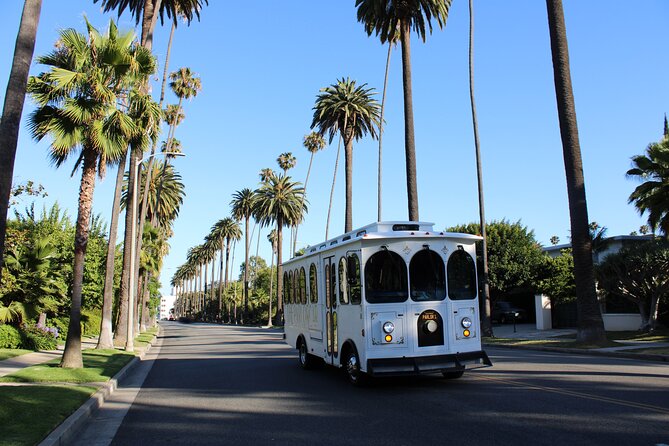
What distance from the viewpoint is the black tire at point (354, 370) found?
11.6 m

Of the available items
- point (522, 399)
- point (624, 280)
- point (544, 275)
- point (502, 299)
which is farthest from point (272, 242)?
point (522, 399)

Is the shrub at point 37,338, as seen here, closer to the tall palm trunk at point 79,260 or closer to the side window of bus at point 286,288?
the tall palm trunk at point 79,260

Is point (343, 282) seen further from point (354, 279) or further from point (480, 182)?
point (480, 182)

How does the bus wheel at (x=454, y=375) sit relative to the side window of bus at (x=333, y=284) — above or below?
below

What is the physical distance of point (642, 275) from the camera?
25203 millimetres

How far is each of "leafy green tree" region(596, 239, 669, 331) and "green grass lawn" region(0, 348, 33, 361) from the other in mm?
24193

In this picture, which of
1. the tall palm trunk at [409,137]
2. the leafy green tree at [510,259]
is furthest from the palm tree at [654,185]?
the leafy green tree at [510,259]

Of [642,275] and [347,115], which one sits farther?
[347,115]

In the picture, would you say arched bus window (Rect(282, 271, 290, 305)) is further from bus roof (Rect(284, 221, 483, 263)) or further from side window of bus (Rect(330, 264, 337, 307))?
bus roof (Rect(284, 221, 483, 263))

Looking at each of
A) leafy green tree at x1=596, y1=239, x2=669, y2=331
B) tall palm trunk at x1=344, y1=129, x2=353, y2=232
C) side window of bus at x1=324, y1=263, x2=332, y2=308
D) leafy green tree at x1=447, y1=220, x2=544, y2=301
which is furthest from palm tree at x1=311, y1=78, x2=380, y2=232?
side window of bus at x1=324, y1=263, x2=332, y2=308

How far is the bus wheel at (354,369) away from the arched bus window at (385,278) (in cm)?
127

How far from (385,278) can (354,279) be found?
2.09 feet

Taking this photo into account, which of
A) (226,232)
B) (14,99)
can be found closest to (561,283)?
(14,99)

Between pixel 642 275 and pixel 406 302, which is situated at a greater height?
pixel 642 275
